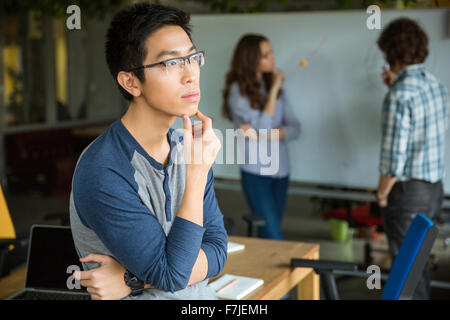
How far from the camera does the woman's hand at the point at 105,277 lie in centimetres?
107

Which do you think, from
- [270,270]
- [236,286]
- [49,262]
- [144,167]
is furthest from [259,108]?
[144,167]

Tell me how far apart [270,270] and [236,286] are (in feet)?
0.75

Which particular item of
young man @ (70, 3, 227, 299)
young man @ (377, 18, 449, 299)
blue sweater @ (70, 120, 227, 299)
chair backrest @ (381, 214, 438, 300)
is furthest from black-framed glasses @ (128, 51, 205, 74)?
young man @ (377, 18, 449, 299)

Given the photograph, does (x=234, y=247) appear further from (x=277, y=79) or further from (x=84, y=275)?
(x=277, y=79)

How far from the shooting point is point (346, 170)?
3.52 m

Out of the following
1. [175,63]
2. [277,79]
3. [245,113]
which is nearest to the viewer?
[175,63]

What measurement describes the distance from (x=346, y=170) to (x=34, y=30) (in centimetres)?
600

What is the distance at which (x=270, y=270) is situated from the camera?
1.92 metres

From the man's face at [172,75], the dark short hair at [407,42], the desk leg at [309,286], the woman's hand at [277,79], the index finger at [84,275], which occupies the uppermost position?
the dark short hair at [407,42]

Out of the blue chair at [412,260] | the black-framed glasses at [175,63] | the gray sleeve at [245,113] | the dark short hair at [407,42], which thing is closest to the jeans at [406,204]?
the dark short hair at [407,42]

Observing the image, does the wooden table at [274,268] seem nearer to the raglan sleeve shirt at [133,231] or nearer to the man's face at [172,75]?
the raglan sleeve shirt at [133,231]

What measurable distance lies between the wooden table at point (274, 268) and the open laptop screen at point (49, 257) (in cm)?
54
